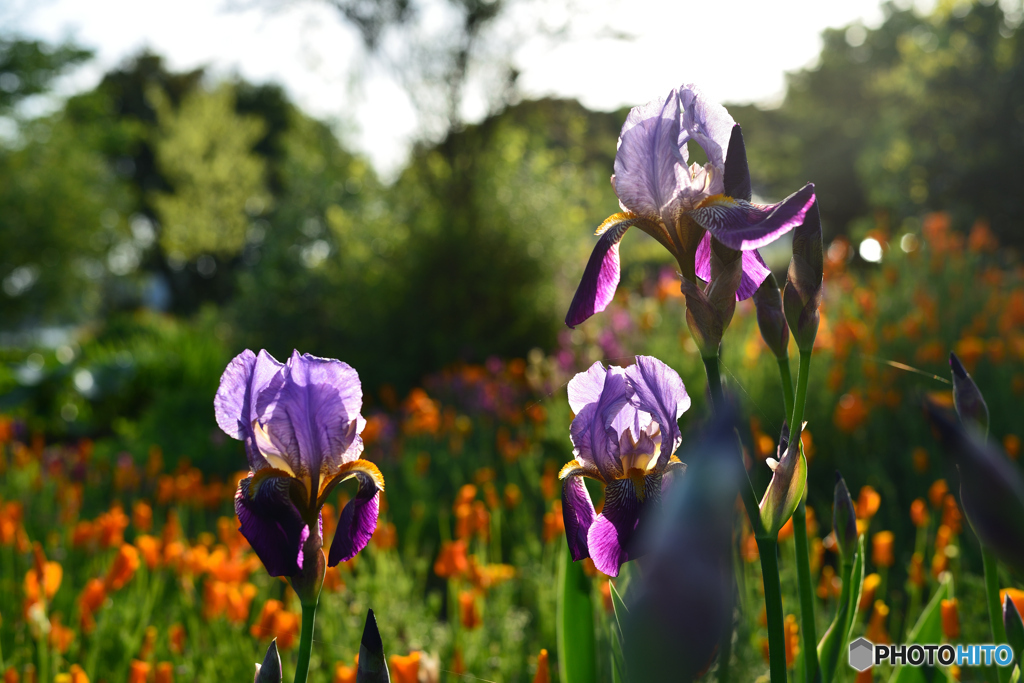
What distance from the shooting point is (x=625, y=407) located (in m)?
0.76

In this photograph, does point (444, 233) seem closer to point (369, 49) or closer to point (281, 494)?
point (369, 49)

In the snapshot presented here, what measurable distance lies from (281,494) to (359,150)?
15486mm

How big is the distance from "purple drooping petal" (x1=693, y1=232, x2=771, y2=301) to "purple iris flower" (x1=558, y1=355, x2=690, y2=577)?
147mm

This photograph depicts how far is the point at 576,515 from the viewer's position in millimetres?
737

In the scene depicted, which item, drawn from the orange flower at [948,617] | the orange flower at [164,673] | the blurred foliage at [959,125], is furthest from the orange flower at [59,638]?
the blurred foliage at [959,125]

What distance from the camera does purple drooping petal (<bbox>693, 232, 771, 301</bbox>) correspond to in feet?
2.45

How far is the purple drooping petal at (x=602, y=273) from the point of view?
2.49 feet

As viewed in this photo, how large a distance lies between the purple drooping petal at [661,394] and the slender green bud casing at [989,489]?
25cm

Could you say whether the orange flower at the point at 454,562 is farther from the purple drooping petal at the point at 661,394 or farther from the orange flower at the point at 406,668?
the purple drooping petal at the point at 661,394

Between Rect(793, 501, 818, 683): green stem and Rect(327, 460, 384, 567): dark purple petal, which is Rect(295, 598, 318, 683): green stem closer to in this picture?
Rect(327, 460, 384, 567): dark purple petal

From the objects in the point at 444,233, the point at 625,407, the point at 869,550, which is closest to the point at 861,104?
the point at 444,233

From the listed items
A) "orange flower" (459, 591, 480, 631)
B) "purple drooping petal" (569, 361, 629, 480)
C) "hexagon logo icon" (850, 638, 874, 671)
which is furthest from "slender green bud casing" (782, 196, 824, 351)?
"orange flower" (459, 591, 480, 631)

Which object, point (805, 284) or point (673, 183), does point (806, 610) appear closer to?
point (805, 284)

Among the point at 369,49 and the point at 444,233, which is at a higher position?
the point at 369,49
